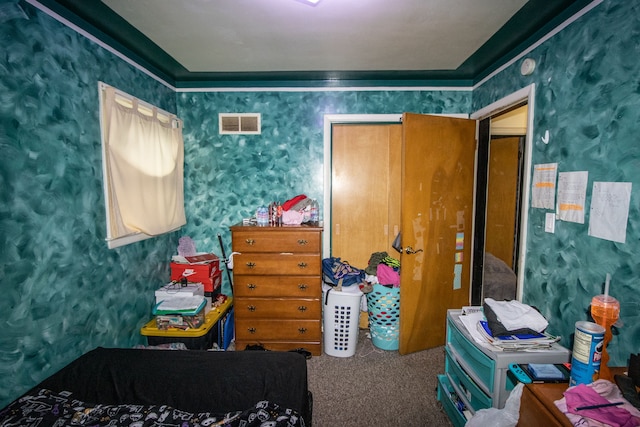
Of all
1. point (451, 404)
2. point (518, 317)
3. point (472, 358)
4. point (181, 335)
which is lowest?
point (451, 404)

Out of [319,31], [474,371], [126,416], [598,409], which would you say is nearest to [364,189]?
[319,31]

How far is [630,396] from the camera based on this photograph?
1098mm

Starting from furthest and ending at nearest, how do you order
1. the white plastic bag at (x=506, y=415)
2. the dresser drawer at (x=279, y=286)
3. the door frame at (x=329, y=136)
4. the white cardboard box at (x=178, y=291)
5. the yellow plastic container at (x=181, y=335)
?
the door frame at (x=329, y=136)
the dresser drawer at (x=279, y=286)
the white cardboard box at (x=178, y=291)
the yellow plastic container at (x=181, y=335)
the white plastic bag at (x=506, y=415)

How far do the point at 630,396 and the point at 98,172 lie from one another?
3.07 meters

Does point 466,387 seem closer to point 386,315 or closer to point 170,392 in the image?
point 386,315

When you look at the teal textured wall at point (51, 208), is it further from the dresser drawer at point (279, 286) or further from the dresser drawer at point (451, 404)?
the dresser drawer at point (451, 404)

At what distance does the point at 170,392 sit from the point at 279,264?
1.41m

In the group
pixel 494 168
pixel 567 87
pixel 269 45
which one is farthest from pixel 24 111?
pixel 494 168

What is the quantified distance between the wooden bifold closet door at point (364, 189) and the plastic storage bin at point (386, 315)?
0.52 meters

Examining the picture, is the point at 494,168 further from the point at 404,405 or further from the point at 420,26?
the point at 404,405

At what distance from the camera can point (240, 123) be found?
3.28 meters

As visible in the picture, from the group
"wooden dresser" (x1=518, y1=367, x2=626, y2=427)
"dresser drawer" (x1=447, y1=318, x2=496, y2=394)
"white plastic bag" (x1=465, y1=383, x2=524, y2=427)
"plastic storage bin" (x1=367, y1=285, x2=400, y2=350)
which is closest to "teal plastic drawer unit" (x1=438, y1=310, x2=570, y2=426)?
"dresser drawer" (x1=447, y1=318, x2=496, y2=394)

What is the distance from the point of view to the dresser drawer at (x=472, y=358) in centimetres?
164

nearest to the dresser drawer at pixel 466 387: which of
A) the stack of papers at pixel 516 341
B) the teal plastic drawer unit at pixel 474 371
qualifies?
the teal plastic drawer unit at pixel 474 371
